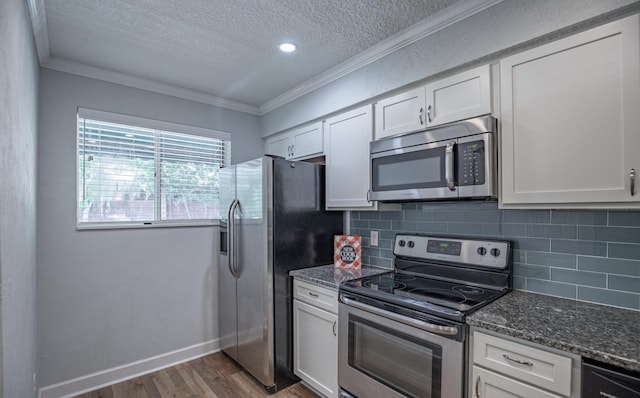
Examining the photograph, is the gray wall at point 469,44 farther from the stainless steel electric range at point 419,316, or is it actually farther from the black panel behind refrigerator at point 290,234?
the stainless steel electric range at point 419,316

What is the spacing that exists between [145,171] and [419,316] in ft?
8.17

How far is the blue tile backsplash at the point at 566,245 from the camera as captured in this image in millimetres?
1491

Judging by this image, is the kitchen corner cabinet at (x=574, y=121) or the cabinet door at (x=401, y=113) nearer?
the kitchen corner cabinet at (x=574, y=121)

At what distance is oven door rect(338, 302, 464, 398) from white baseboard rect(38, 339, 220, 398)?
63.5 inches

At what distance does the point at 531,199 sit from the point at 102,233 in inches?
115

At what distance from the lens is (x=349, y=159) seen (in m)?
2.44

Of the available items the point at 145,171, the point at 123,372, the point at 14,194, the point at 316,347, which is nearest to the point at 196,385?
the point at 123,372

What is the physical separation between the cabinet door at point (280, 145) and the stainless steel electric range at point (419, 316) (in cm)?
147

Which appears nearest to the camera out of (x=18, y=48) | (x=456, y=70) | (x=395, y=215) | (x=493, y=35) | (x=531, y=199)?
(x=18, y=48)

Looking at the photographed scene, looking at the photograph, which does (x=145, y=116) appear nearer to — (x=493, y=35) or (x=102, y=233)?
Result: (x=102, y=233)

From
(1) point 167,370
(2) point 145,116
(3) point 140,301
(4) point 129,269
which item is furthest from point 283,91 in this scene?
(1) point 167,370

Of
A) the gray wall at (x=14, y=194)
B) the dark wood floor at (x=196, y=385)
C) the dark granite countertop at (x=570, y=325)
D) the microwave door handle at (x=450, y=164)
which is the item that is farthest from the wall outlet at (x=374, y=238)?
the gray wall at (x=14, y=194)

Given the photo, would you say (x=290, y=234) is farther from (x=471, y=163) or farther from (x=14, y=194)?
(x=14, y=194)

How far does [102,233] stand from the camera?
2.54 m
